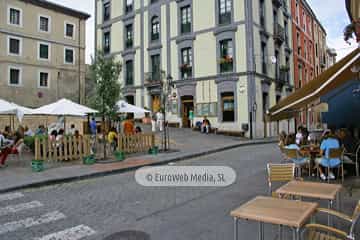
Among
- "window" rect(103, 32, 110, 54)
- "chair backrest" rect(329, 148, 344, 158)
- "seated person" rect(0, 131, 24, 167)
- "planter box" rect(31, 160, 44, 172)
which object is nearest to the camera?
"chair backrest" rect(329, 148, 344, 158)

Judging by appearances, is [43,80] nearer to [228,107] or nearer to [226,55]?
[226,55]

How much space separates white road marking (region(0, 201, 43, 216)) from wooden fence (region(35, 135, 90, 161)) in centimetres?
431

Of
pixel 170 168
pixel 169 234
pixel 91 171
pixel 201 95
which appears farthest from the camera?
pixel 201 95

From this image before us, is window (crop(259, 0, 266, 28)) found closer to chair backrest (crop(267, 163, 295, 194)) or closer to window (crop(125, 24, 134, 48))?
window (crop(125, 24, 134, 48))

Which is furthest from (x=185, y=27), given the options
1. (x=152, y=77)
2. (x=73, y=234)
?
(x=73, y=234)

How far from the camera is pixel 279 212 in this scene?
106 inches

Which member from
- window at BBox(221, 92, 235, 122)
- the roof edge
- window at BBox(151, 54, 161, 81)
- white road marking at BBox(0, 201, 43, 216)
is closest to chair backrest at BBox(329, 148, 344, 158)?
white road marking at BBox(0, 201, 43, 216)

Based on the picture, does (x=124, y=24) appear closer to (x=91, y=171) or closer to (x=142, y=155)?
(x=142, y=155)

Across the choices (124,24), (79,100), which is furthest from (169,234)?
(79,100)

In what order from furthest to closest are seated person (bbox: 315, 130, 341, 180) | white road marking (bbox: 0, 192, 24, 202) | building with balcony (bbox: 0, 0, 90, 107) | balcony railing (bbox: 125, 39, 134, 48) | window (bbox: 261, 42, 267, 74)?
1. balcony railing (bbox: 125, 39, 134, 48)
2. building with balcony (bbox: 0, 0, 90, 107)
3. window (bbox: 261, 42, 267, 74)
4. seated person (bbox: 315, 130, 341, 180)
5. white road marking (bbox: 0, 192, 24, 202)

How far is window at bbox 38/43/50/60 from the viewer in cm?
2828

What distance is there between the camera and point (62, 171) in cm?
895

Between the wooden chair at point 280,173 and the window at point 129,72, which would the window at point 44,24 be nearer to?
the window at point 129,72

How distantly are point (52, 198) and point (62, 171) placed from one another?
2.88 meters
